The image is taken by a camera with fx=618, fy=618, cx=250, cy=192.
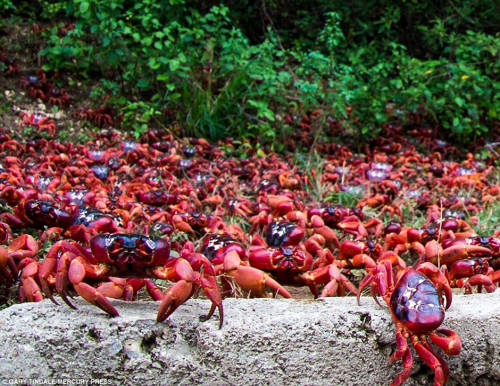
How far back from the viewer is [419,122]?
26.1 feet

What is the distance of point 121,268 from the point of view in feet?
7.99

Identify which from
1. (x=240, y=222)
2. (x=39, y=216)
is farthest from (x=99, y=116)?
(x=39, y=216)

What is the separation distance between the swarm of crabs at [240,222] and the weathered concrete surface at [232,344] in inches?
3.7

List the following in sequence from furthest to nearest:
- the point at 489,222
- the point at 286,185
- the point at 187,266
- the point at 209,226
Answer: the point at 286,185
the point at 489,222
the point at 209,226
the point at 187,266

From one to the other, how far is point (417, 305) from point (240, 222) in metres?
2.49

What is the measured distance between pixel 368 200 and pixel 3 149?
351 centimetres

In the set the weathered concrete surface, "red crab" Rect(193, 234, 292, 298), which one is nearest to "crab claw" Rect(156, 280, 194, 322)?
the weathered concrete surface

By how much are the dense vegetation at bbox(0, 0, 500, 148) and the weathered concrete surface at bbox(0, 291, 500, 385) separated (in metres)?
4.36

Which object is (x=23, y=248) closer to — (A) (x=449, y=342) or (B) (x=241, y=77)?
(A) (x=449, y=342)

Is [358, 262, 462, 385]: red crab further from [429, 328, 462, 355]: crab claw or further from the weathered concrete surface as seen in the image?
the weathered concrete surface

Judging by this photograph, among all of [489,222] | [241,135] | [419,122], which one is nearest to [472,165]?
[419,122]

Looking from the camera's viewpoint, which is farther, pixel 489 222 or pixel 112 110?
pixel 112 110

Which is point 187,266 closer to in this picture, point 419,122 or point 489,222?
point 489,222

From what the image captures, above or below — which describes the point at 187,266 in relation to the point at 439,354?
above
